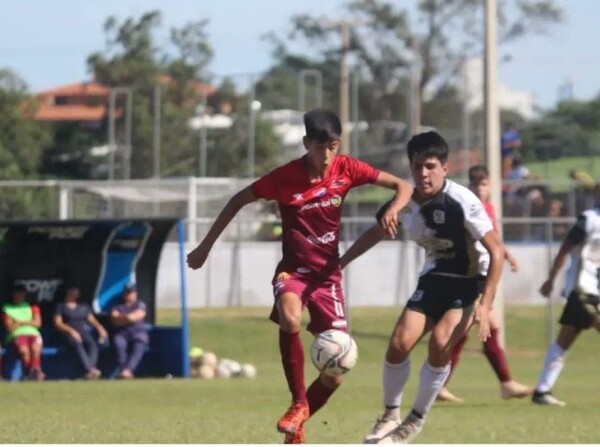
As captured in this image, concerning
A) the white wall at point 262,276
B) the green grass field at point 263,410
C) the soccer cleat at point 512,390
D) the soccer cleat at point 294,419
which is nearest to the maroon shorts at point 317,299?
the soccer cleat at point 294,419

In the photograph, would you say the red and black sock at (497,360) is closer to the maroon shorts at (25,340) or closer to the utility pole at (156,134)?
the maroon shorts at (25,340)

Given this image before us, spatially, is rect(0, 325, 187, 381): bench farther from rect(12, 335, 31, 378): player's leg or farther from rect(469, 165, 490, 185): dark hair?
rect(469, 165, 490, 185): dark hair

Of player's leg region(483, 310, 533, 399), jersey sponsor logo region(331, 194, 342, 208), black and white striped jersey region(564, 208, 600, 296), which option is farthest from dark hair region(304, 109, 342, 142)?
player's leg region(483, 310, 533, 399)

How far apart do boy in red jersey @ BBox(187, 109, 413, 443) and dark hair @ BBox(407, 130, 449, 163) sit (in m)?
0.31

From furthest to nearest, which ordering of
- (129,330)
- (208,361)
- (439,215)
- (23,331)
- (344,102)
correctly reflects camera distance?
(344,102) → (208,361) → (129,330) → (23,331) → (439,215)

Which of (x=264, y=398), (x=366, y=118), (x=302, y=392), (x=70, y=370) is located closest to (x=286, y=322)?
(x=302, y=392)

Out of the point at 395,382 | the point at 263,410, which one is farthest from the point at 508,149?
the point at 395,382

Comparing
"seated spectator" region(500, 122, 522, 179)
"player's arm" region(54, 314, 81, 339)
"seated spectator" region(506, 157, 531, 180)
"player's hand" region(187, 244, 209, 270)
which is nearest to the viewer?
"player's hand" region(187, 244, 209, 270)

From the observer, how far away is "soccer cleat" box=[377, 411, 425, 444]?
10820 millimetres

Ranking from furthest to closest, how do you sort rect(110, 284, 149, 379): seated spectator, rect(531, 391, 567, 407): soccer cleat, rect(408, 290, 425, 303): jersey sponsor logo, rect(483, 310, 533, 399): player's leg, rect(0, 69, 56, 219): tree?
1. rect(0, 69, 56, 219): tree
2. rect(110, 284, 149, 379): seated spectator
3. rect(483, 310, 533, 399): player's leg
4. rect(531, 391, 567, 407): soccer cleat
5. rect(408, 290, 425, 303): jersey sponsor logo

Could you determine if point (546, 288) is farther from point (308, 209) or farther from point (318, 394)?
point (308, 209)

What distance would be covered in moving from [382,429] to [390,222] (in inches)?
55.6

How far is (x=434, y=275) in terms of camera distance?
1129 centimetres

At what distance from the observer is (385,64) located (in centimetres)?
4544
